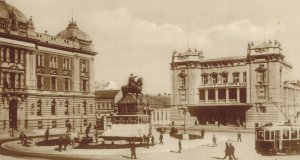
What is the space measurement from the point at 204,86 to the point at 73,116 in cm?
2183

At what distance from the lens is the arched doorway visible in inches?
1873

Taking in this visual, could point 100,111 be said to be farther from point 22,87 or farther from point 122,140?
point 122,140

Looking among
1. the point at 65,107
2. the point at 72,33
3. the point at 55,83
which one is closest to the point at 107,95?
the point at 72,33

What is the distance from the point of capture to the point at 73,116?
54906 mm

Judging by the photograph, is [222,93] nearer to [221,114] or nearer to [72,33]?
[221,114]

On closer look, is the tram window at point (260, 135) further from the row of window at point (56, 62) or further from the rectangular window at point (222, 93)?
the rectangular window at point (222, 93)

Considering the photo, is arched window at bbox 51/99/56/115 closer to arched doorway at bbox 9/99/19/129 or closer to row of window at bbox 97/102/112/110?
arched doorway at bbox 9/99/19/129

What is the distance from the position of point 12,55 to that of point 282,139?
31.6m

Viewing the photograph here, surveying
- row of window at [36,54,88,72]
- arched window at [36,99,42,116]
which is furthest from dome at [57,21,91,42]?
arched window at [36,99,42,116]

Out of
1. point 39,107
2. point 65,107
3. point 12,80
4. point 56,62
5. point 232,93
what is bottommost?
point 65,107

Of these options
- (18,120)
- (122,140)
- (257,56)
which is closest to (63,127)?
(18,120)

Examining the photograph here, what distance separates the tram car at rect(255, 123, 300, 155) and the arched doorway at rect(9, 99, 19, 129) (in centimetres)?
3020

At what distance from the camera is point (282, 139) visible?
25562mm

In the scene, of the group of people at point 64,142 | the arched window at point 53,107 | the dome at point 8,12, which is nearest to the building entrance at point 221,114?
the arched window at point 53,107
